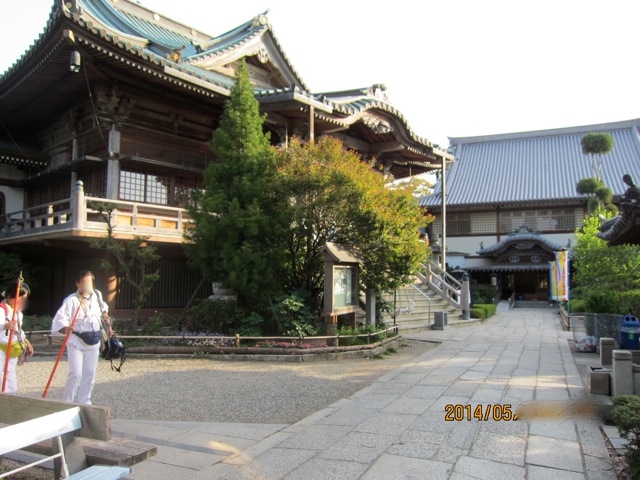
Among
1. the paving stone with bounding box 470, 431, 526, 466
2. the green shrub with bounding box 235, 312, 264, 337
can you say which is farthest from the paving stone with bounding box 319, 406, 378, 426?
the green shrub with bounding box 235, 312, 264, 337

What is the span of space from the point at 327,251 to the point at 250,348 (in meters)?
2.60

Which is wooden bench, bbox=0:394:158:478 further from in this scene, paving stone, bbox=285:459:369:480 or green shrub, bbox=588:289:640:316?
green shrub, bbox=588:289:640:316

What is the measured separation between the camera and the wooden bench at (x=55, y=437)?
3.17m

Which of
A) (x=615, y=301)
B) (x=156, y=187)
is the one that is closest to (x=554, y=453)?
(x=615, y=301)

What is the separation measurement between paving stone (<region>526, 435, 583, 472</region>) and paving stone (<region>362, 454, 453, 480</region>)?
0.88 m

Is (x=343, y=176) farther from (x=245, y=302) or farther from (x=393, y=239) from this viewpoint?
(x=245, y=302)

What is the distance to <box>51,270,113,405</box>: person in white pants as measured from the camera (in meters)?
5.60

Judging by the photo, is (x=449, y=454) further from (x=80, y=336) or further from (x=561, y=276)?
(x=561, y=276)

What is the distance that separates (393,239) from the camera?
1165 centimetres

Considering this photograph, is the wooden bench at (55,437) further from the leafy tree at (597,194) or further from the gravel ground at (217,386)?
the leafy tree at (597,194)

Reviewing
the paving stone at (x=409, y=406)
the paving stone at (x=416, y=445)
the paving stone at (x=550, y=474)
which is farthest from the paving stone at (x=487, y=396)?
the paving stone at (x=550, y=474)

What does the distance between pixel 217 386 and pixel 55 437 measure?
14.7 ft

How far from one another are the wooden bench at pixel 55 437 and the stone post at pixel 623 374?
5.82 metres

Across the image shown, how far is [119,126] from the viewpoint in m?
14.4
